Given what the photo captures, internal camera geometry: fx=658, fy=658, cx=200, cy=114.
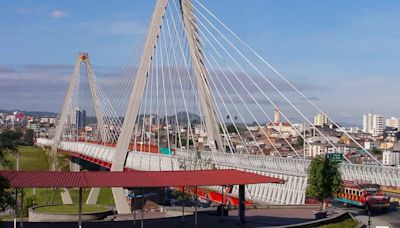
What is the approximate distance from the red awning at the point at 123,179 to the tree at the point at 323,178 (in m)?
7.65

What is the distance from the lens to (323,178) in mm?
34812

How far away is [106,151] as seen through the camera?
→ 218ft

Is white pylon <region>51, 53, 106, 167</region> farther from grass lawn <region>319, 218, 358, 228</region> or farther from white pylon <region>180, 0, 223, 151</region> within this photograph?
grass lawn <region>319, 218, 358, 228</region>

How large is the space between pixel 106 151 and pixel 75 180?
4319cm

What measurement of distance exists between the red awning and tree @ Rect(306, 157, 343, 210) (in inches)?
301

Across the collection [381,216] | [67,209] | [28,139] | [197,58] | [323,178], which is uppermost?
[197,58]

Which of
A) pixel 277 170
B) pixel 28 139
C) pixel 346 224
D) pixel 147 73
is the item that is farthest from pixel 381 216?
pixel 28 139

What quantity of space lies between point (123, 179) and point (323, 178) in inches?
549

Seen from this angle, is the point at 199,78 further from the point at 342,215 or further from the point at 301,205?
the point at 342,215

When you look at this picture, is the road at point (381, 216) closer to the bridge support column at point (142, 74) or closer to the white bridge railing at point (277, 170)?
the white bridge railing at point (277, 170)

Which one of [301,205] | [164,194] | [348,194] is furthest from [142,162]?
[301,205]

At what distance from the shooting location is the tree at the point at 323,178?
3453cm

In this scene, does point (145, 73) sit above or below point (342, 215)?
above

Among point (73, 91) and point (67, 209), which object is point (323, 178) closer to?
point (67, 209)
